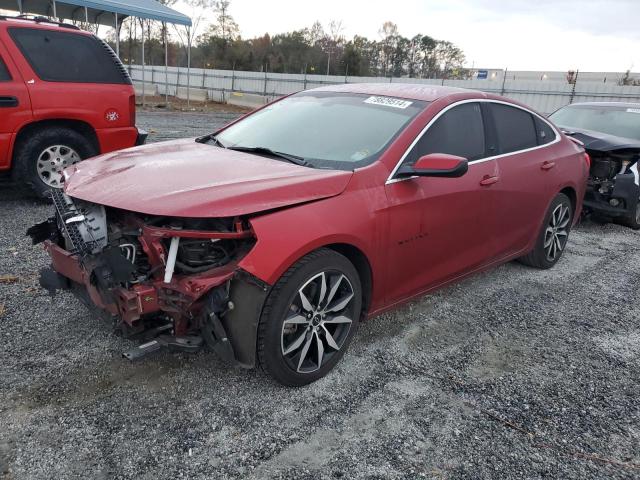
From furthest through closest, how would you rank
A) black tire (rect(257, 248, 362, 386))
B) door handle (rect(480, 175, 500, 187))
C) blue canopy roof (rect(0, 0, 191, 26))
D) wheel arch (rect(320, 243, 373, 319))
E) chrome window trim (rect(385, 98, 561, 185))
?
1. blue canopy roof (rect(0, 0, 191, 26))
2. door handle (rect(480, 175, 500, 187))
3. chrome window trim (rect(385, 98, 561, 185))
4. wheel arch (rect(320, 243, 373, 319))
5. black tire (rect(257, 248, 362, 386))

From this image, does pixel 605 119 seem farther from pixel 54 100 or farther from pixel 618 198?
pixel 54 100

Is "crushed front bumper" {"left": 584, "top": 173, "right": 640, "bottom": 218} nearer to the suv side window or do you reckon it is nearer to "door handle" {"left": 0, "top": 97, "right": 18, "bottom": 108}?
the suv side window

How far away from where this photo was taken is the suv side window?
3.43m

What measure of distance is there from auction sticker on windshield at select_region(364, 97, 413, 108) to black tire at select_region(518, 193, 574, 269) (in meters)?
2.10

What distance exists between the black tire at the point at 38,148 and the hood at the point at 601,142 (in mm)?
6210

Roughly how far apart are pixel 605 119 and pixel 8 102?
7.96 meters

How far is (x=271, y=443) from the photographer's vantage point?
2525 millimetres

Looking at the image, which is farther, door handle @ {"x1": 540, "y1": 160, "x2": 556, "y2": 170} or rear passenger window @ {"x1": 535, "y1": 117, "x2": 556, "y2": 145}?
rear passenger window @ {"x1": 535, "y1": 117, "x2": 556, "y2": 145}

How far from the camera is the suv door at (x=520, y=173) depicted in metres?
4.16

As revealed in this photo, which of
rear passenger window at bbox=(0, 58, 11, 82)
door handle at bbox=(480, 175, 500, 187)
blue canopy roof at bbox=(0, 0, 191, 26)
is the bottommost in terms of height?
door handle at bbox=(480, 175, 500, 187)

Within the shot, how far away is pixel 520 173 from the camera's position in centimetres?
429

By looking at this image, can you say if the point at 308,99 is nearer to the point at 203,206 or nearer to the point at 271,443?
the point at 203,206

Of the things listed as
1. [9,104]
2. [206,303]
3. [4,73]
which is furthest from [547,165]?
[4,73]

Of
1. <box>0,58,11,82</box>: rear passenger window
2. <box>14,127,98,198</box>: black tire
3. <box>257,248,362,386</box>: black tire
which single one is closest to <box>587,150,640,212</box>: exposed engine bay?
<box>257,248,362,386</box>: black tire
